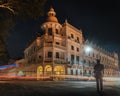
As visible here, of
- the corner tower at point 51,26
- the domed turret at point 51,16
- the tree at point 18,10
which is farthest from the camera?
the domed turret at point 51,16

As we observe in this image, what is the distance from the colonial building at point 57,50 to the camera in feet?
170

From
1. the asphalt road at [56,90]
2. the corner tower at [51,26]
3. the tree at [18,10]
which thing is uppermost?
the corner tower at [51,26]

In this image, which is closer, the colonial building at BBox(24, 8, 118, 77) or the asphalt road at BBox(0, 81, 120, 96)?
the asphalt road at BBox(0, 81, 120, 96)

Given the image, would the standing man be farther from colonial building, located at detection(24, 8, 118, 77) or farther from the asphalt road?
colonial building, located at detection(24, 8, 118, 77)

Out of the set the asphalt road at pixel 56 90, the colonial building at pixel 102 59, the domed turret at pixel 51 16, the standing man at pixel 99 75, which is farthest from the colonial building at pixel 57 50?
the standing man at pixel 99 75

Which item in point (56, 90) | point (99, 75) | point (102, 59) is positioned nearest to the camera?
point (99, 75)

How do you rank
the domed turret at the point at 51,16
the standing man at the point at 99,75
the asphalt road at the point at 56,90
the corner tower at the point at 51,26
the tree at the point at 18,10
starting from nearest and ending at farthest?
1. the asphalt road at the point at 56,90
2. the standing man at the point at 99,75
3. the tree at the point at 18,10
4. the corner tower at the point at 51,26
5. the domed turret at the point at 51,16

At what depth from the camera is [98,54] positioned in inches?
2948

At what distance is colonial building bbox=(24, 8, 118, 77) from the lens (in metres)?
51.9

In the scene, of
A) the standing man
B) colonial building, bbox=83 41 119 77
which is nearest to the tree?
the standing man

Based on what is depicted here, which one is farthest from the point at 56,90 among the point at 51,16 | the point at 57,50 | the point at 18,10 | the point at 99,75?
the point at 51,16

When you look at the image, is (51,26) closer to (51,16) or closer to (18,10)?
(51,16)

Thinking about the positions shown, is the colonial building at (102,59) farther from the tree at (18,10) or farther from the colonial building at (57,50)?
the tree at (18,10)

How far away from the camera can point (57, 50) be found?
5306 centimetres
